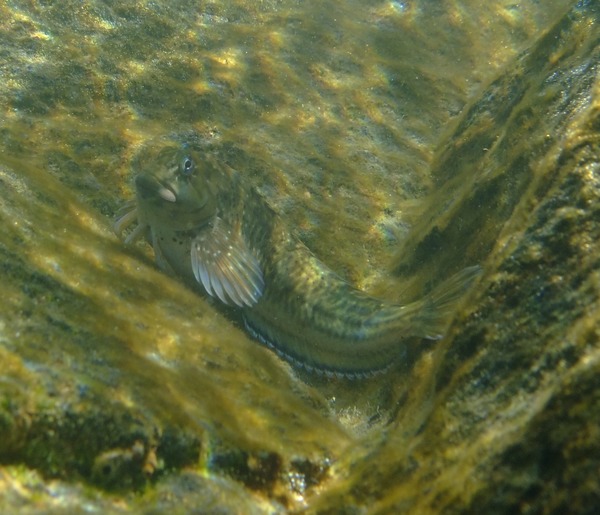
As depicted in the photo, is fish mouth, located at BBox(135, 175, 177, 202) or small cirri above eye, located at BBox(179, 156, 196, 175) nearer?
fish mouth, located at BBox(135, 175, 177, 202)

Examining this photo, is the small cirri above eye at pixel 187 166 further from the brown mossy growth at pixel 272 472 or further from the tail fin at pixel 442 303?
the brown mossy growth at pixel 272 472

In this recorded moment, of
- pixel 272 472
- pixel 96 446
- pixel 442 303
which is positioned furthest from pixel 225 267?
pixel 96 446

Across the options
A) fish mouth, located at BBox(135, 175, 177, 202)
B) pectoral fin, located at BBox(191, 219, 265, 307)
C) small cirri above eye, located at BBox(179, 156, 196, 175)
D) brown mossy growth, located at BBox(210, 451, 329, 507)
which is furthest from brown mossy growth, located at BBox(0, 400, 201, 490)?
small cirri above eye, located at BBox(179, 156, 196, 175)

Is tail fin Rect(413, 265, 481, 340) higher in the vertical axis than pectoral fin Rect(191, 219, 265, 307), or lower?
higher

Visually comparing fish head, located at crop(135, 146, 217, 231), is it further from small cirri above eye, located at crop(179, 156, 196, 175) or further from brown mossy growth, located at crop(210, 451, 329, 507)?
brown mossy growth, located at crop(210, 451, 329, 507)

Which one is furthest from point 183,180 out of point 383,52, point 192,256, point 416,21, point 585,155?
point 416,21

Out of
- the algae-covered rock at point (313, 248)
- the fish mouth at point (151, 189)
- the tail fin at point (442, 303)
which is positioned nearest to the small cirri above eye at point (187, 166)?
the fish mouth at point (151, 189)

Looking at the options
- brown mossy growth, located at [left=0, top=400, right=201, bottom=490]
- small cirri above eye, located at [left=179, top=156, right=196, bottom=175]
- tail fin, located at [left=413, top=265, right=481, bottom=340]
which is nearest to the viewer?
brown mossy growth, located at [left=0, top=400, right=201, bottom=490]
